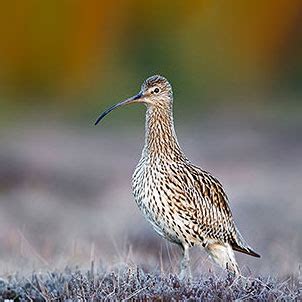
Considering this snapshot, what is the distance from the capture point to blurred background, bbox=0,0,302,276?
13586mm

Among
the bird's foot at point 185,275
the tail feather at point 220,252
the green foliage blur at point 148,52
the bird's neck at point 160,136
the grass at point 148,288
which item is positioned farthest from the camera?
the green foliage blur at point 148,52

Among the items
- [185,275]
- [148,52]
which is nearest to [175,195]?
[185,275]

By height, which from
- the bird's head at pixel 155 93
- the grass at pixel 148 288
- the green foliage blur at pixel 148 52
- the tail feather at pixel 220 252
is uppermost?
the green foliage blur at pixel 148 52

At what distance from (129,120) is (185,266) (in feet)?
106

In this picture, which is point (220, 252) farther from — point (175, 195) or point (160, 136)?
point (160, 136)

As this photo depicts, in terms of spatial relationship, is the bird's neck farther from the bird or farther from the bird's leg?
the bird's leg

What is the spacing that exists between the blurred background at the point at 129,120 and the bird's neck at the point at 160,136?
73 cm

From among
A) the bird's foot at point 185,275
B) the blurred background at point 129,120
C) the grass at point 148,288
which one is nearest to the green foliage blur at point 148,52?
the blurred background at point 129,120

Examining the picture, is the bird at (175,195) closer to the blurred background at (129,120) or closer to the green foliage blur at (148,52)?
the blurred background at (129,120)

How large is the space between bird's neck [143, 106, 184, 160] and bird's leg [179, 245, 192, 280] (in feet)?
2.13

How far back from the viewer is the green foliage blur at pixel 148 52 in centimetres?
5397

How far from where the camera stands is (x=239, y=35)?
68.9 metres

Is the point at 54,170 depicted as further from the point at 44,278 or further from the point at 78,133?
the point at 78,133

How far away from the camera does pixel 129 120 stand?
136 feet
